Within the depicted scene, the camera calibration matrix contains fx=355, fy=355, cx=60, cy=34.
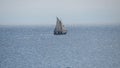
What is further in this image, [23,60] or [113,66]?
[23,60]

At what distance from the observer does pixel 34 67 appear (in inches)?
831

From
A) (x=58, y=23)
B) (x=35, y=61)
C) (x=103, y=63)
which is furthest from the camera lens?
(x=58, y=23)

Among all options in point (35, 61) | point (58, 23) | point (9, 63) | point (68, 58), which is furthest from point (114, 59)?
point (58, 23)

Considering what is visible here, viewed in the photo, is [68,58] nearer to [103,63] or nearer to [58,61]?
[58,61]

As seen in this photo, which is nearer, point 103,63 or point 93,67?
point 93,67

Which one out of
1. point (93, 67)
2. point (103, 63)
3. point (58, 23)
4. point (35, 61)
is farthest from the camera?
point (58, 23)

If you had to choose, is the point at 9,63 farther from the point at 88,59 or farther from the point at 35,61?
the point at 88,59

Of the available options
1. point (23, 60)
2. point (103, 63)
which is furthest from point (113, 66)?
point (23, 60)

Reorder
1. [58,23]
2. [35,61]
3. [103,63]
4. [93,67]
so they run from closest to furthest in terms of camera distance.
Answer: [93,67]
[103,63]
[35,61]
[58,23]

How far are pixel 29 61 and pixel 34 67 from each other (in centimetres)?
256

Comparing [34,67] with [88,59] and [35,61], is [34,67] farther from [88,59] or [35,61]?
[88,59]

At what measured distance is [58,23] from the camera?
149 ft

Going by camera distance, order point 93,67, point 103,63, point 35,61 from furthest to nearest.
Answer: point 35,61, point 103,63, point 93,67

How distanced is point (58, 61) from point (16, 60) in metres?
3.10
